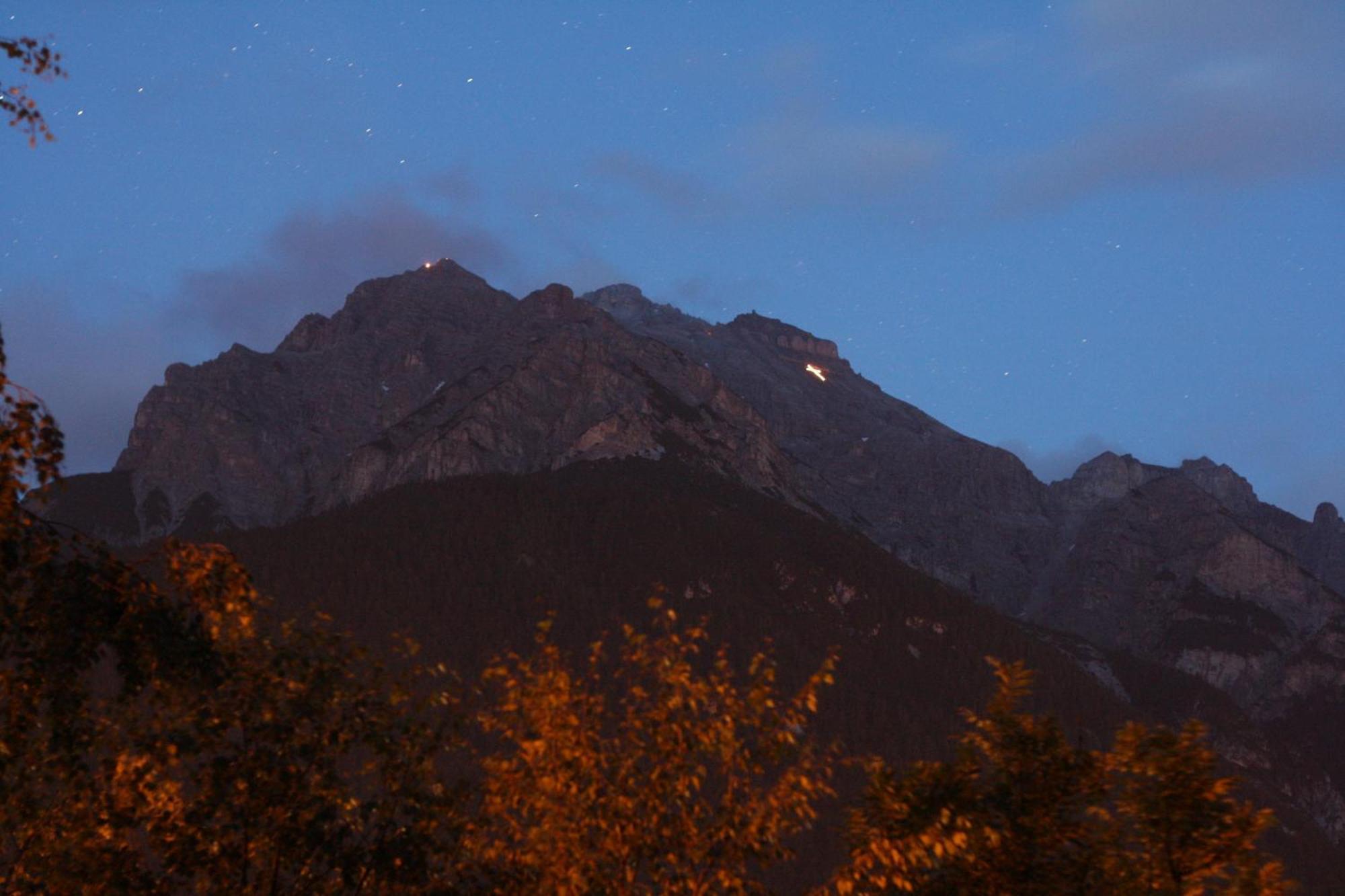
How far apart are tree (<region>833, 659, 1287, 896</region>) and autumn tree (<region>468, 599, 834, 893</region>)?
2034mm

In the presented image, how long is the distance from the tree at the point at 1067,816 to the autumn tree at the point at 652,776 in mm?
2034

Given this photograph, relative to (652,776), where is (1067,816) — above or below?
above

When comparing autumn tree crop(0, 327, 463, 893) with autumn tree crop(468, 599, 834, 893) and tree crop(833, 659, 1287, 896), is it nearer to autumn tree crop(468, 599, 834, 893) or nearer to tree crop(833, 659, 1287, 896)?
autumn tree crop(468, 599, 834, 893)

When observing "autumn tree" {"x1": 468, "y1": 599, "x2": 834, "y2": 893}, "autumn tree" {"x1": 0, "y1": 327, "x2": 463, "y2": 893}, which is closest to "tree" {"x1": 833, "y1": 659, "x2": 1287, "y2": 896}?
"autumn tree" {"x1": 468, "y1": 599, "x2": 834, "y2": 893}

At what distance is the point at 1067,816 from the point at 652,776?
866cm

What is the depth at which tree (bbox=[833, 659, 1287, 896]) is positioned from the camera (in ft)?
82.8

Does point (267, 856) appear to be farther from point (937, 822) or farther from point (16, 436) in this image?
point (937, 822)

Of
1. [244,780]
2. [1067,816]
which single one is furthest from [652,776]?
[1067,816]

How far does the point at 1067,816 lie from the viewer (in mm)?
27062

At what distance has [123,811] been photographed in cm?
2375

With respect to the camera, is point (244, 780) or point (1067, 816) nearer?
point (244, 780)

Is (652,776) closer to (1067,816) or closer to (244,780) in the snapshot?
(244,780)

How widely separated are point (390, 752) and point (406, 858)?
5.59 ft

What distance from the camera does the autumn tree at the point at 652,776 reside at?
22.7 meters
